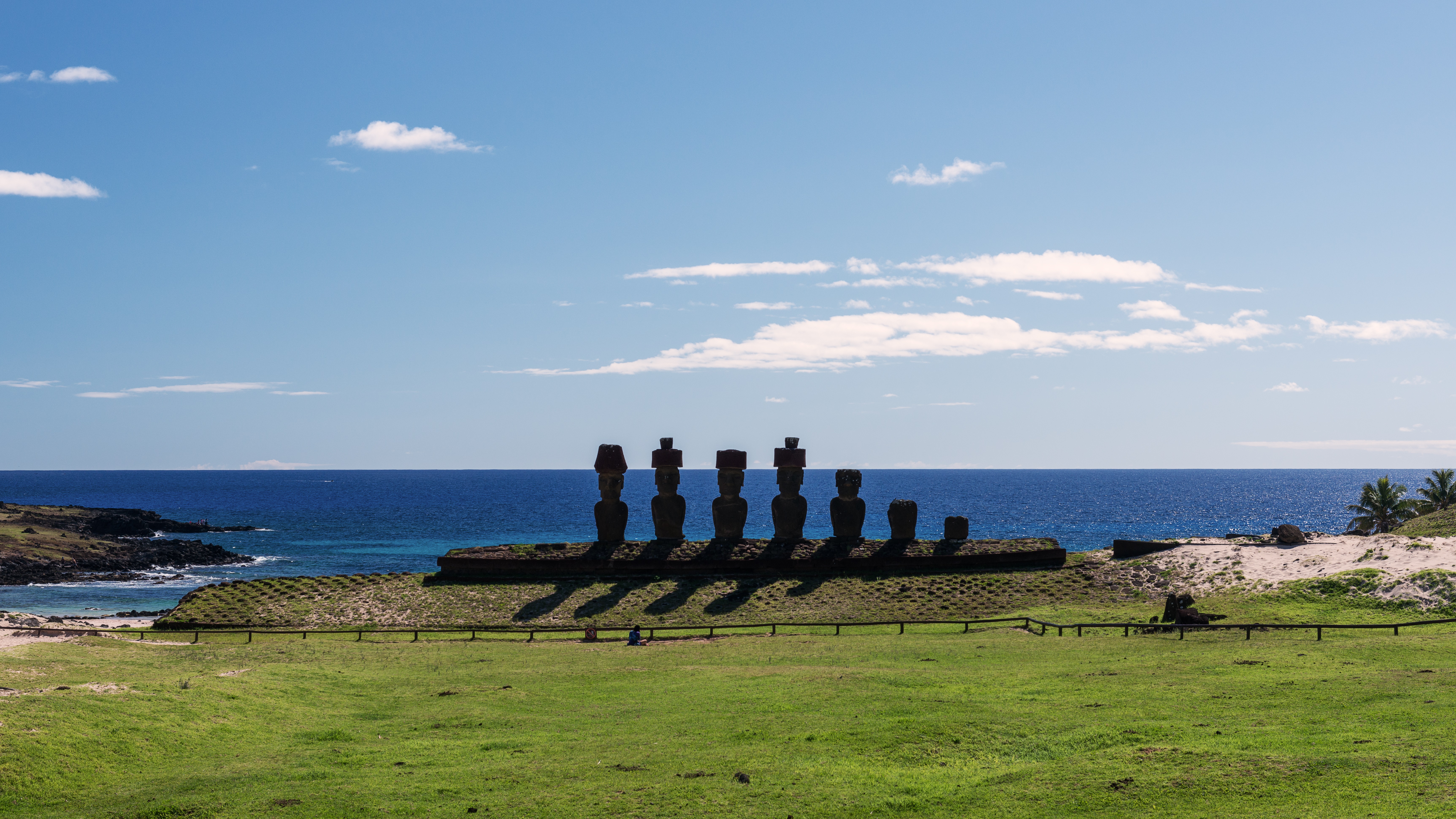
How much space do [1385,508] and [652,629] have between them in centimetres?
6876

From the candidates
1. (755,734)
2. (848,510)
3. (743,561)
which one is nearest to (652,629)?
(743,561)

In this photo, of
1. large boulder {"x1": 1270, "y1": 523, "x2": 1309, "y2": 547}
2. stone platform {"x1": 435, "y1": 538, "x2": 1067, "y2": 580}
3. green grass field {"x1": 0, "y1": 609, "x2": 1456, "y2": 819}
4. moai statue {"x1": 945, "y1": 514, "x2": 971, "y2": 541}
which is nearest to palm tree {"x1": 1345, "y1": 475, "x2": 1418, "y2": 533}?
large boulder {"x1": 1270, "y1": 523, "x2": 1309, "y2": 547}

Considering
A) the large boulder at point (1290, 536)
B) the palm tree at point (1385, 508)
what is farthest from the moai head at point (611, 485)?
the palm tree at point (1385, 508)

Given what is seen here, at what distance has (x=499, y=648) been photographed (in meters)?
40.1

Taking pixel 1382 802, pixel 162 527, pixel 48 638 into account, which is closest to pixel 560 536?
pixel 162 527

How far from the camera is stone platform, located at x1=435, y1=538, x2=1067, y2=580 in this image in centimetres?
5609

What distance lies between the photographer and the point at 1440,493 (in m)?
81.8

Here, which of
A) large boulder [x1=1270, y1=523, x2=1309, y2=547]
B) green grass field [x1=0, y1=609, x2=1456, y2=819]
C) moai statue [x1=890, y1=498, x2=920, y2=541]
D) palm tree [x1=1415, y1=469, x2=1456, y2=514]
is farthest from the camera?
palm tree [x1=1415, y1=469, x2=1456, y2=514]

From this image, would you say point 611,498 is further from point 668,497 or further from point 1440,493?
point 1440,493

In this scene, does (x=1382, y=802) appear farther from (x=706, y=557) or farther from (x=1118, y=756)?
(x=706, y=557)

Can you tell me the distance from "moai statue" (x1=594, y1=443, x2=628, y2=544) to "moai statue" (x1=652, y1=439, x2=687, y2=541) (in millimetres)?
1980

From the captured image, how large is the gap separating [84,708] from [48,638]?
19823 millimetres

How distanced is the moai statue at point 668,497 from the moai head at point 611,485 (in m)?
2.24

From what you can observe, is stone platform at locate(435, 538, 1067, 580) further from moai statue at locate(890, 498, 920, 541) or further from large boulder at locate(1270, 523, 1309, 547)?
large boulder at locate(1270, 523, 1309, 547)
